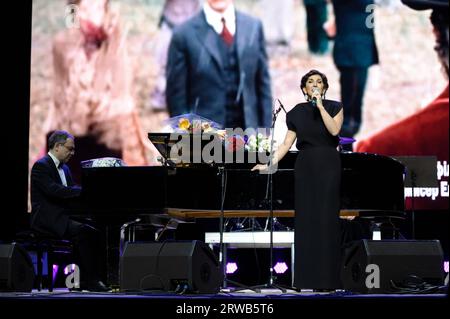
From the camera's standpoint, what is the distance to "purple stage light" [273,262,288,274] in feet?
28.2

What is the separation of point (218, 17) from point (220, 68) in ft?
1.81

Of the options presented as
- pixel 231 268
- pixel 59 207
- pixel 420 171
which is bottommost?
pixel 231 268

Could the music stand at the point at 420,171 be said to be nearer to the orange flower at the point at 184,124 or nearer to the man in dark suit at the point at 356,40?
the man in dark suit at the point at 356,40

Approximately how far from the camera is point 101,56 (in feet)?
28.4

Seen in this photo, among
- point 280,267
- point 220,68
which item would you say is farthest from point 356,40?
point 280,267

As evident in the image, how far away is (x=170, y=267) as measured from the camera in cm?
562

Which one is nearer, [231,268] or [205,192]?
[205,192]

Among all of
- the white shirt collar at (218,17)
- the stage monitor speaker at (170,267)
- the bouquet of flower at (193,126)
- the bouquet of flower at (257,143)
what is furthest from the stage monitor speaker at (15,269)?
the white shirt collar at (218,17)

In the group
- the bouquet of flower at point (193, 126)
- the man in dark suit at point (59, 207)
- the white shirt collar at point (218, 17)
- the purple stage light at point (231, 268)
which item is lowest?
the purple stage light at point (231, 268)

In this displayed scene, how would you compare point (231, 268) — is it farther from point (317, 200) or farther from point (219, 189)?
point (317, 200)

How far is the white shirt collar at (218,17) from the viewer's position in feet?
28.1

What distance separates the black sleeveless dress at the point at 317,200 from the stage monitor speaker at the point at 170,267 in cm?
65

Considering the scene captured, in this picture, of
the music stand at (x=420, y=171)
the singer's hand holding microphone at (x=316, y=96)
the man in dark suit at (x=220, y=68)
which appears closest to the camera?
the singer's hand holding microphone at (x=316, y=96)

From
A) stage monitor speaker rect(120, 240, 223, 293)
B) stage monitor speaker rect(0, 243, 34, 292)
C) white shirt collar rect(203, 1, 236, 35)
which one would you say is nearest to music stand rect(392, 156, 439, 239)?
stage monitor speaker rect(120, 240, 223, 293)
